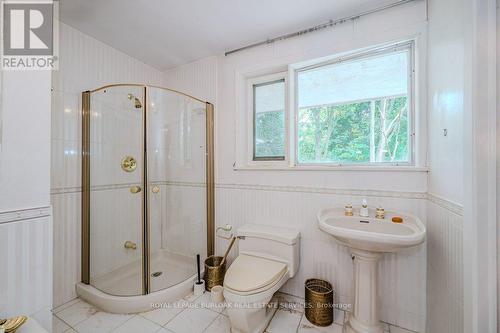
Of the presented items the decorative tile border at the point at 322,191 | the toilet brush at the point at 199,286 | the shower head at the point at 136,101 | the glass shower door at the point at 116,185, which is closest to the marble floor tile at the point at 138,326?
the glass shower door at the point at 116,185

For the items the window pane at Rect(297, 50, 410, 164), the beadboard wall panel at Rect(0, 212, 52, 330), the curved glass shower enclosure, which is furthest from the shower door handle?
the window pane at Rect(297, 50, 410, 164)

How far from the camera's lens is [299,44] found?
1.77m

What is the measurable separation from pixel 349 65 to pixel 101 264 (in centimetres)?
277

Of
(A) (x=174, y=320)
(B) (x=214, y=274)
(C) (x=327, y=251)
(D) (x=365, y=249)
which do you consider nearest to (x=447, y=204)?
(D) (x=365, y=249)

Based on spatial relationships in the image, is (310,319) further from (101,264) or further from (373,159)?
(101,264)

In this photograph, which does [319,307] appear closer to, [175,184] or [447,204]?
[447,204]

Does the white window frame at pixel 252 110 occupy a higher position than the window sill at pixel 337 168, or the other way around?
the white window frame at pixel 252 110

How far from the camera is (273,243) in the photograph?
5.41 ft

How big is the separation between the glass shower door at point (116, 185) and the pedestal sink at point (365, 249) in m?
1.62

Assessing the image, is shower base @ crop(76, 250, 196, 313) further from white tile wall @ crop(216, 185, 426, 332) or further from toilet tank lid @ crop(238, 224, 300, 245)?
toilet tank lid @ crop(238, 224, 300, 245)

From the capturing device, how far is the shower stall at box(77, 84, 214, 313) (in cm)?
176

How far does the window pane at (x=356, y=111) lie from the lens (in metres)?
1.55

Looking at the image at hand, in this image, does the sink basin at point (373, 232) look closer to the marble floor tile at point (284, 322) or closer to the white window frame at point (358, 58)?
the white window frame at point (358, 58)

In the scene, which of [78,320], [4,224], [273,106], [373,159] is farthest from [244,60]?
[78,320]
